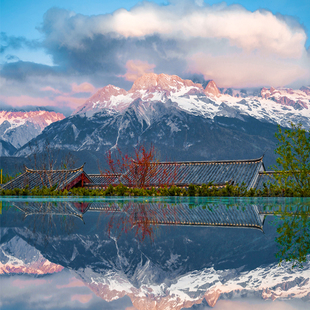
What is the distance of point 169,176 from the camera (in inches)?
863

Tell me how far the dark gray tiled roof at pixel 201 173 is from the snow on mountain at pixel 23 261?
1734 centimetres

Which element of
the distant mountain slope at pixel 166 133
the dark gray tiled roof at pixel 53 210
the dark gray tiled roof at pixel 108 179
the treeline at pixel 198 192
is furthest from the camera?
the distant mountain slope at pixel 166 133

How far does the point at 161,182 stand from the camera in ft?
69.1

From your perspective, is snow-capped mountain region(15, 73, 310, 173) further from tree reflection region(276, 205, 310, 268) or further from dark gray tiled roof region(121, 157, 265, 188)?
tree reflection region(276, 205, 310, 268)

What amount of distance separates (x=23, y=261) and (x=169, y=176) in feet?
63.3

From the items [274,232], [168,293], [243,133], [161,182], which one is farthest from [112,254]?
[243,133]

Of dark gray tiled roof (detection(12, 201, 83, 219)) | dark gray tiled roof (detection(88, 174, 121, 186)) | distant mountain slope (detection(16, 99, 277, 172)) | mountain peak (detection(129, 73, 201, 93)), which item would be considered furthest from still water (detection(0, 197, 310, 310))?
mountain peak (detection(129, 73, 201, 93))

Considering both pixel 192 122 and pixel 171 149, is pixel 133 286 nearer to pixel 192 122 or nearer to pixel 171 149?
pixel 171 149

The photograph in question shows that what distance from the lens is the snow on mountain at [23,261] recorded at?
247cm

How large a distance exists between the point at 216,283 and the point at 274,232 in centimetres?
210

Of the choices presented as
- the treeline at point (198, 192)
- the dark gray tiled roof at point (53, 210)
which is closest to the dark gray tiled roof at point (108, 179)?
the treeline at point (198, 192)

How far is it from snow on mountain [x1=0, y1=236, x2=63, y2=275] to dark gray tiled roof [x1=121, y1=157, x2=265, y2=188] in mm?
17340

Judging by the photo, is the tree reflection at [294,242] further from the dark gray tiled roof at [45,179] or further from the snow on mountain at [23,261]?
the dark gray tiled roof at [45,179]

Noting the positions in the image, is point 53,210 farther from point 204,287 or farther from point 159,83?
point 159,83
